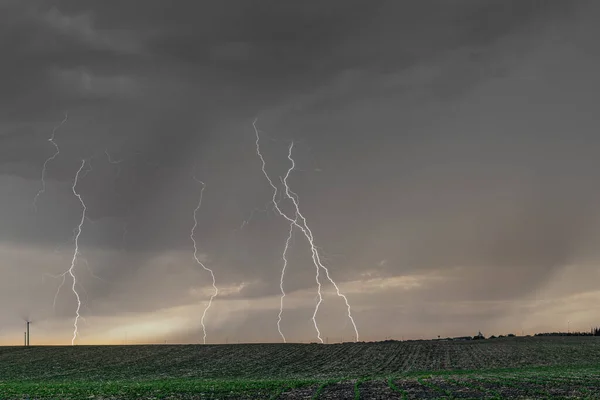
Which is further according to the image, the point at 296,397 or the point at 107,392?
the point at 107,392


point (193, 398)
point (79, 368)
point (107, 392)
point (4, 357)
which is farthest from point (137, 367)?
point (193, 398)

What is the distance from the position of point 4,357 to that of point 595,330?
14078 centimetres

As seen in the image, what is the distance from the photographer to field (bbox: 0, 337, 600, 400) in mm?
32844

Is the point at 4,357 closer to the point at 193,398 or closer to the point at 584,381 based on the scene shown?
the point at 193,398

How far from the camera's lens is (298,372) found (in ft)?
208

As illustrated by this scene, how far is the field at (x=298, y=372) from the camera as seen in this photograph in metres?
32.8

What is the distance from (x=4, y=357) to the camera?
83.5 metres

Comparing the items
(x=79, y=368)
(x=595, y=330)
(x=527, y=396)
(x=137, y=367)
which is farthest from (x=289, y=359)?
(x=595, y=330)

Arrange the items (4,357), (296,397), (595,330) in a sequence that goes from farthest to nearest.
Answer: (595,330), (4,357), (296,397)

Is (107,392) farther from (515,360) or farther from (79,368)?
(515,360)

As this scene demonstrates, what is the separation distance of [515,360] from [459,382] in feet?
119

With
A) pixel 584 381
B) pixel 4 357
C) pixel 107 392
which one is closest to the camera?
pixel 107 392

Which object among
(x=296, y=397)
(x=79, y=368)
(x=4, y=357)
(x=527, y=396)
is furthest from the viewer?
(x=4, y=357)

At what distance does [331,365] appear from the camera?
70562 mm
